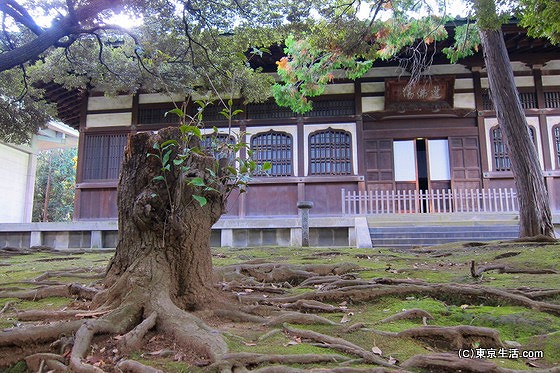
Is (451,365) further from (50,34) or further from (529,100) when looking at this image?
(529,100)

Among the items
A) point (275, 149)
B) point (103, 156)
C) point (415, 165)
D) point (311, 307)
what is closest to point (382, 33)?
point (275, 149)

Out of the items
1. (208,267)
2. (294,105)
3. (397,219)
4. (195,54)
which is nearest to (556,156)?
(397,219)

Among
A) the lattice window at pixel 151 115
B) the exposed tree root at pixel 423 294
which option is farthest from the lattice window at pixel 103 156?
the exposed tree root at pixel 423 294

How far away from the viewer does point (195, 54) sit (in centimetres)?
752

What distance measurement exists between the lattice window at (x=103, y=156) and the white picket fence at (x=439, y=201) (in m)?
7.07

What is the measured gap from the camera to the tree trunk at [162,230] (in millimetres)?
3066

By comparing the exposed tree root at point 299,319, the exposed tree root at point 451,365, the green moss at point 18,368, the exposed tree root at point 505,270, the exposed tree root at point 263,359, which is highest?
the exposed tree root at point 505,270

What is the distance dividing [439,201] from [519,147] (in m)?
4.30

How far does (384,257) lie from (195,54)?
15.6ft

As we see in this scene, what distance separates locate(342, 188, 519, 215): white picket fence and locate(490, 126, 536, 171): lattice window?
71 cm

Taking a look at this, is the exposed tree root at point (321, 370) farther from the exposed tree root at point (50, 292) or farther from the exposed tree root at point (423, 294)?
the exposed tree root at point (50, 292)

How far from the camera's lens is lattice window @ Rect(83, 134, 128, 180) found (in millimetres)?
13039

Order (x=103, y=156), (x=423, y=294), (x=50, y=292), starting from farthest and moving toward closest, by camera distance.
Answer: (x=103, y=156) → (x=50, y=292) → (x=423, y=294)

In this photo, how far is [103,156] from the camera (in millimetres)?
13180
